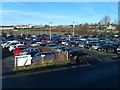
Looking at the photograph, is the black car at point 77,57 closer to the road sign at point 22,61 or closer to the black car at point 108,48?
the road sign at point 22,61

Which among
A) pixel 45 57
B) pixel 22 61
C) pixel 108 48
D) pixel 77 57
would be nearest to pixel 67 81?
pixel 22 61

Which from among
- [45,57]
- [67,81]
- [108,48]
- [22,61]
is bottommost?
[67,81]

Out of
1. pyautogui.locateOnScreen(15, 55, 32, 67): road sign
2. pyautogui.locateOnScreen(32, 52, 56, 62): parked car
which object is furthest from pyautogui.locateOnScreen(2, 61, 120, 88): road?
pyautogui.locateOnScreen(32, 52, 56, 62): parked car

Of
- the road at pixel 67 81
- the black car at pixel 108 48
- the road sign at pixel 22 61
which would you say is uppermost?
the black car at pixel 108 48

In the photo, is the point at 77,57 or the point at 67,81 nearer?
the point at 67,81

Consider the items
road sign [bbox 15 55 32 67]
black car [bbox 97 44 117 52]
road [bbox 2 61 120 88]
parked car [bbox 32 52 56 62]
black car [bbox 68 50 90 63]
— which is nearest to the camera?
road [bbox 2 61 120 88]

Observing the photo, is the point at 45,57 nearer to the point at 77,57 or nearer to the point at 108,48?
the point at 77,57

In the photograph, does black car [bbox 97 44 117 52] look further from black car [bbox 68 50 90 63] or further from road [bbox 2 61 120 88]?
road [bbox 2 61 120 88]

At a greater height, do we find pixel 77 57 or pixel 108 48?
pixel 108 48

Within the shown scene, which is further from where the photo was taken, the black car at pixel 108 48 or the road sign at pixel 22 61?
the black car at pixel 108 48

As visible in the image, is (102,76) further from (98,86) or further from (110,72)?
(98,86)

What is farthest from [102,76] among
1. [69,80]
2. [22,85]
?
[22,85]

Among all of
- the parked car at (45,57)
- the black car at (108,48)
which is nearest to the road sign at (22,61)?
the parked car at (45,57)

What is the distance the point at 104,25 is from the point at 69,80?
12618 cm
